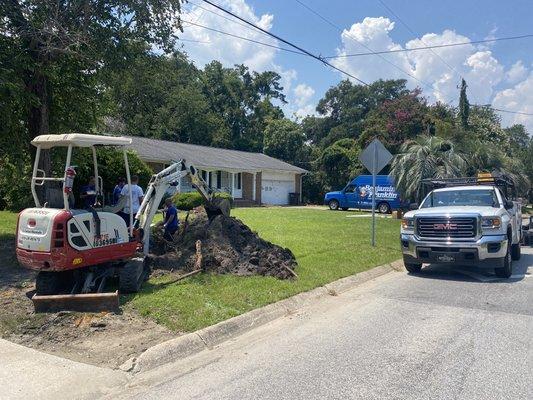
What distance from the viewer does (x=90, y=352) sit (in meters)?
5.59

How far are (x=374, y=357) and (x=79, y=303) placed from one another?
4.06m

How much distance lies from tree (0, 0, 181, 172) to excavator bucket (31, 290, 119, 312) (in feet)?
15.7

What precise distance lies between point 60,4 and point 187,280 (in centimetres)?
667

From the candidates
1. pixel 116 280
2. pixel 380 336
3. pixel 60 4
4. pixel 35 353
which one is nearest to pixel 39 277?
pixel 116 280

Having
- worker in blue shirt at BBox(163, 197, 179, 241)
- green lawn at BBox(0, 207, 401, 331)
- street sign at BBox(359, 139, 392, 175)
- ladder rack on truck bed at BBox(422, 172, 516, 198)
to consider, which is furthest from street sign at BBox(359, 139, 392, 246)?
worker in blue shirt at BBox(163, 197, 179, 241)

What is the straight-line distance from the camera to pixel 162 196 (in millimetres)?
9672

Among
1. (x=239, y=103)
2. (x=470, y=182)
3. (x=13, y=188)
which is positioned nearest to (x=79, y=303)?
(x=470, y=182)

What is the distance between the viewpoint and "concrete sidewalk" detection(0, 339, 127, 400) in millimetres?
4598

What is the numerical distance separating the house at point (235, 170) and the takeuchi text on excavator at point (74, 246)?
20647 millimetres

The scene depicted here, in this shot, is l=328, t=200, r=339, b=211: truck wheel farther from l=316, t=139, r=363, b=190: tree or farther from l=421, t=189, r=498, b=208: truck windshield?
l=421, t=189, r=498, b=208: truck windshield

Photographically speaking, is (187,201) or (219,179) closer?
(187,201)

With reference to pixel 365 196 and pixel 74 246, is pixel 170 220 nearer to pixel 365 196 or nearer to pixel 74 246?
pixel 74 246

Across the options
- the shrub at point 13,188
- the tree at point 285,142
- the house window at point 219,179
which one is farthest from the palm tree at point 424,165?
the tree at point 285,142

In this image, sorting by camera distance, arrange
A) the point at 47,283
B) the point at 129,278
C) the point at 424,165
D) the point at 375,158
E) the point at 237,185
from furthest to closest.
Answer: the point at 237,185 → the point at 424,165 → the point at 375,158 → the point at 129,278 → the point at 47,283
